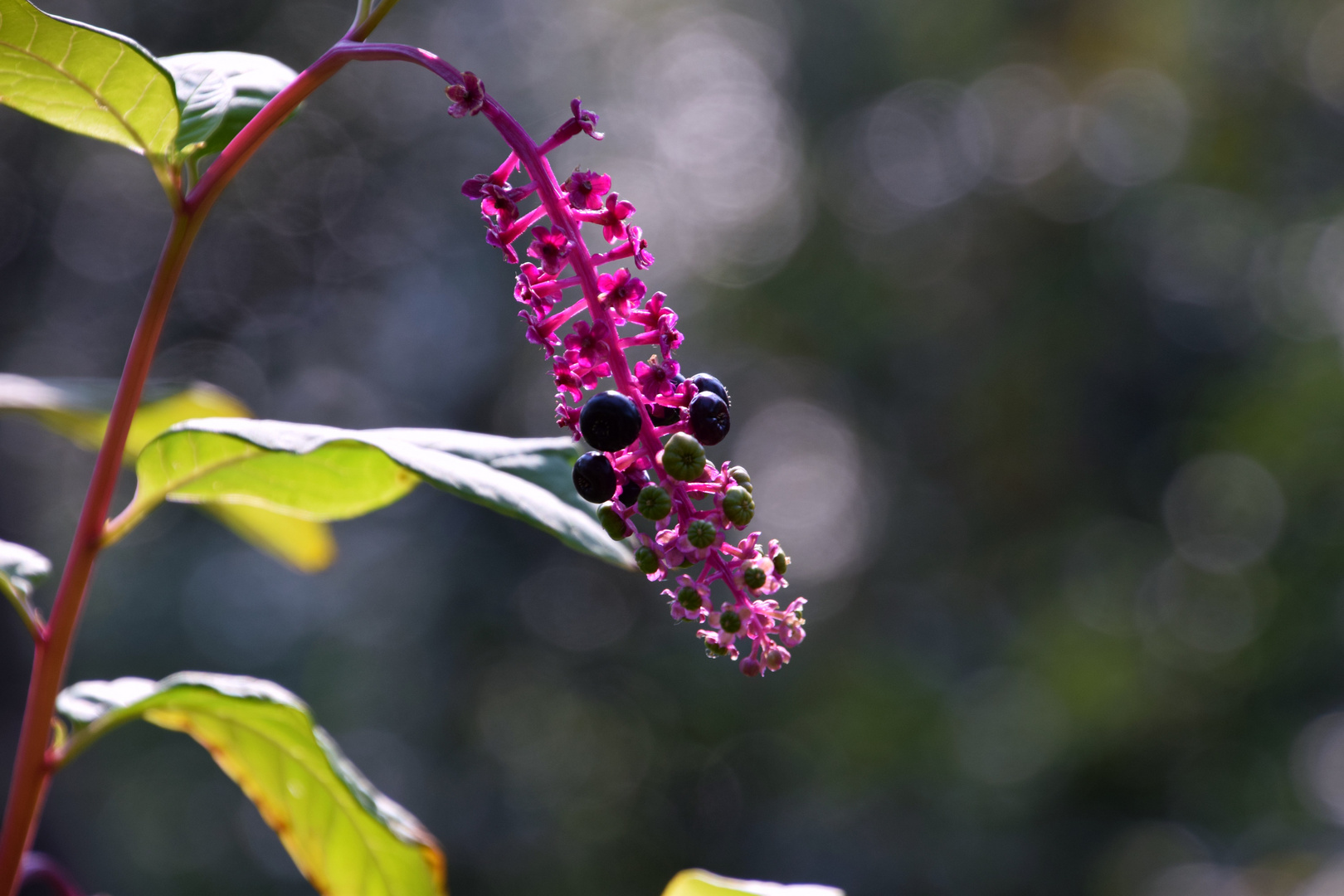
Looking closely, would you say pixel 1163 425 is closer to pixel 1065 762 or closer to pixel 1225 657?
pixel 1225 657

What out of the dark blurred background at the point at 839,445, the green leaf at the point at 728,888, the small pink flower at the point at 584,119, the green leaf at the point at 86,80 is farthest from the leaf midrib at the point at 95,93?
the dark blurred background at the point at 839,445

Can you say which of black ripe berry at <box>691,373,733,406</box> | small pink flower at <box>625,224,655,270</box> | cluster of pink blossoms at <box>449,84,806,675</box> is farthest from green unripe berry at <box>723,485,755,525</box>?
small pink flower at <box>625,224,655,270</box>

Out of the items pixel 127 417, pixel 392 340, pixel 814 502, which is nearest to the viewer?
pixel 127 417

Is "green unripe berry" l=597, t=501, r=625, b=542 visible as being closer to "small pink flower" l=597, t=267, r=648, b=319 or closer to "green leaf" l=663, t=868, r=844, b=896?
"small pink flower" l=597, t=267, r=648, b=319

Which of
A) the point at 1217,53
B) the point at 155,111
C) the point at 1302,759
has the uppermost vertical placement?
the point at 1217,53

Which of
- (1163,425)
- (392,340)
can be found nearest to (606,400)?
(392,340)

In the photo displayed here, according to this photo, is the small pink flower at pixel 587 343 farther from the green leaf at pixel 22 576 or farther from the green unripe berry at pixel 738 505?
the green leaf at pixel 22 576

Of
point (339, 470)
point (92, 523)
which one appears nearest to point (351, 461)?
point (339, 470)
